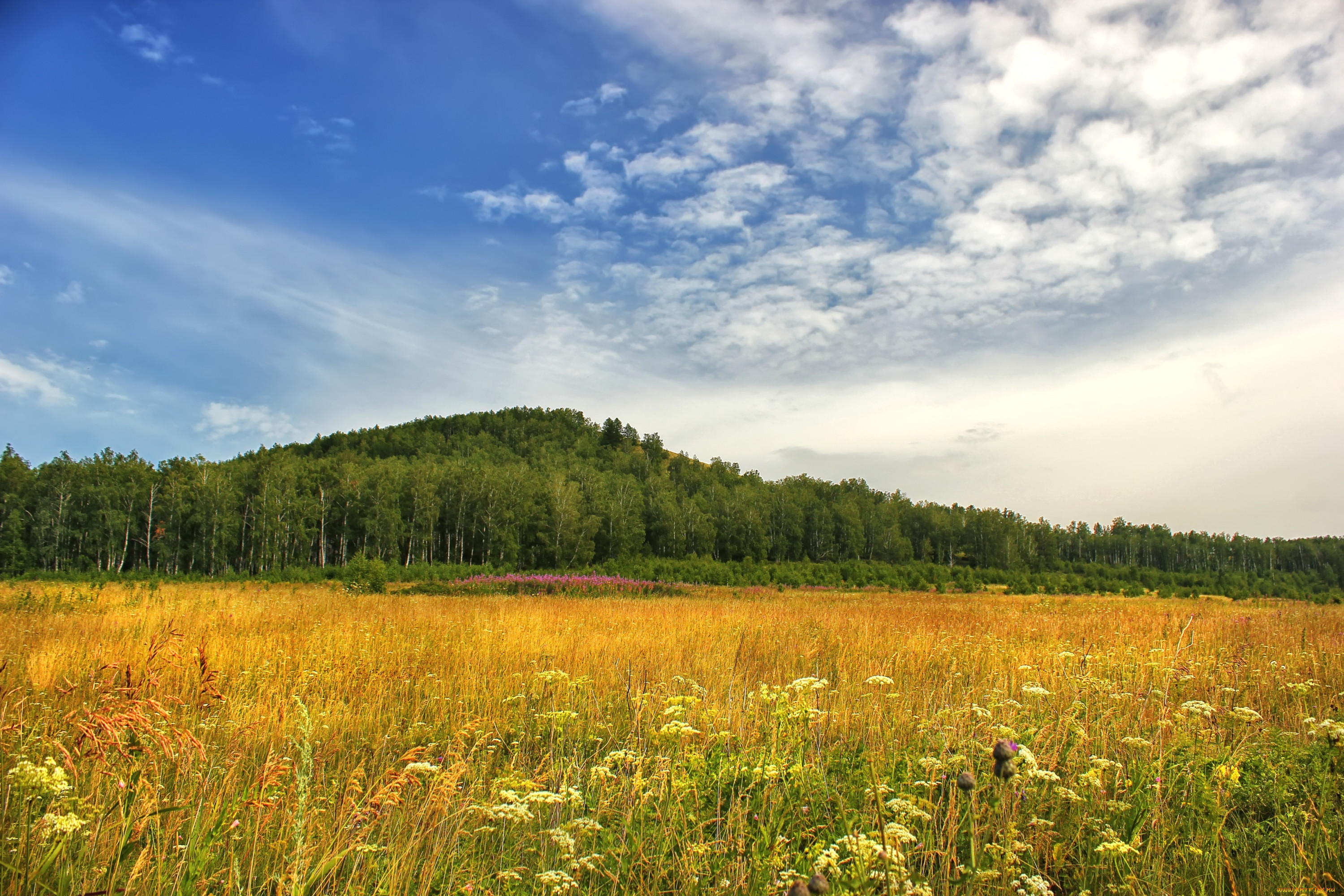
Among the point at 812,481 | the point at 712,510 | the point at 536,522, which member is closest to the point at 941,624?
the point at 536,522

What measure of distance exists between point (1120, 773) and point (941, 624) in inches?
413

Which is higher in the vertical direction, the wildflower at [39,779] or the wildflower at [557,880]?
the wildflower at [39,779]

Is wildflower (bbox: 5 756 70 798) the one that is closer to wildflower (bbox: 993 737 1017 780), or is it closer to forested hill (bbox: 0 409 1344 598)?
wildflower (bbox: 993 737 1017 780)

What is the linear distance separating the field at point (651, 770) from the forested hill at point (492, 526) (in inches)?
1270

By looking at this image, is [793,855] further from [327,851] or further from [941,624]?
[941,624]

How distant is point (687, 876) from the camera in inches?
108

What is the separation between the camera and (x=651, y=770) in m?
4.09

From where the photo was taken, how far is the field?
9.04 ft

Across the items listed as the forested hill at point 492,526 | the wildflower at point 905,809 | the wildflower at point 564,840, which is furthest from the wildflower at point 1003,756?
the forested hill at point 492,526

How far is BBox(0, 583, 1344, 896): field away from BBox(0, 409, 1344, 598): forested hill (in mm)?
32254

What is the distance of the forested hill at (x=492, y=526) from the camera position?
57625mm

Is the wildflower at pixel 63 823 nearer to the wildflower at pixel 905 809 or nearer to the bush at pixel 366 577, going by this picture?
the wildflower at pixel 905 809

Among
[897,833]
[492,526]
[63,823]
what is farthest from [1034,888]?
[492,526]

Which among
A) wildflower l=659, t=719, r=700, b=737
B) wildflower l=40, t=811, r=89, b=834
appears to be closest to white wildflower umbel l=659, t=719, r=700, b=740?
wildflower l=659, t=719, r=700, b=737
